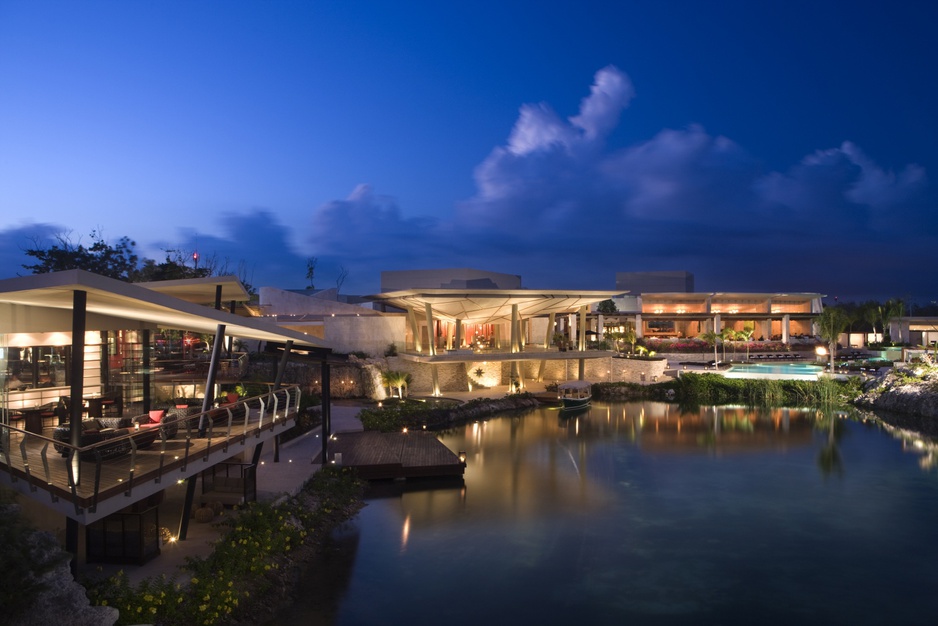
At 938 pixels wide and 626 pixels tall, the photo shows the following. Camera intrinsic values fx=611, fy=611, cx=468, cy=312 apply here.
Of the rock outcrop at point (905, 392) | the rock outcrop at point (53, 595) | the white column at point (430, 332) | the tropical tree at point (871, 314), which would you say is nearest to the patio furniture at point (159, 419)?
the rock outcrop at point (53, 595)

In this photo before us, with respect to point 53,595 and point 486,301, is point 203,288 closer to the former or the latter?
point 53,595

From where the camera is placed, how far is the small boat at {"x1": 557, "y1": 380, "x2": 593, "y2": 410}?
2941 centimetres

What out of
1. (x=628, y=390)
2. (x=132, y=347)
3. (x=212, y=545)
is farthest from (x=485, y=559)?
(x=628, y=390)

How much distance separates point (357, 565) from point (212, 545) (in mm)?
2808

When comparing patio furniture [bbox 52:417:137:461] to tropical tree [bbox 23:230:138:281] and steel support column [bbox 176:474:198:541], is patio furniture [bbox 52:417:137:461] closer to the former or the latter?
steel support column [bbox 176:474:198:541]

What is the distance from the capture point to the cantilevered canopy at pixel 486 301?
2869 centimetres

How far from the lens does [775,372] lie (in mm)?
36094

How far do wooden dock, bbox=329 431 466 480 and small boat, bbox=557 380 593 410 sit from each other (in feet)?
35.8

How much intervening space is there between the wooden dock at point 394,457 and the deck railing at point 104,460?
19.3 feet

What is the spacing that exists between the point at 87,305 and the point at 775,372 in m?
36.1

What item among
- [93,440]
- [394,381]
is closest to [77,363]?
[93,440]

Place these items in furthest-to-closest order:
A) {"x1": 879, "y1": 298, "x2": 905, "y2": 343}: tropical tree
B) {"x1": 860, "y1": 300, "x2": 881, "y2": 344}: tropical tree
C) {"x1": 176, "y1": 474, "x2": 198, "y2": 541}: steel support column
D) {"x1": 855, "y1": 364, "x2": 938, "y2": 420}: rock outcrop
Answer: {"x1": 860, "y1": 300, "x2": 881, "y2": 344}: tropical tree → {"x1": 879, "y1": 298, "x2": 905, "y2": 343}: tropical tree → {"x1": 855, "y1": 364, "x2": 938, "y2": 420}: rock outcrop → {"x1": 176, "y1": 474, "x2": 198, "y2": 541}: steel support column

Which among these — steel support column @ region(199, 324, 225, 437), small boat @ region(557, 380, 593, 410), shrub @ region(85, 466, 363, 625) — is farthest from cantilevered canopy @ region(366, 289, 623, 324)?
steel support column @ region(199, 324, 225, 437)

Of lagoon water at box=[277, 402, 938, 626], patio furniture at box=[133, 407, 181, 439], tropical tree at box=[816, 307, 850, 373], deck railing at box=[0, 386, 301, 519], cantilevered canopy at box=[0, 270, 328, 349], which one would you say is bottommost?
lagoon water at box=[277, 402, 938, 626]
